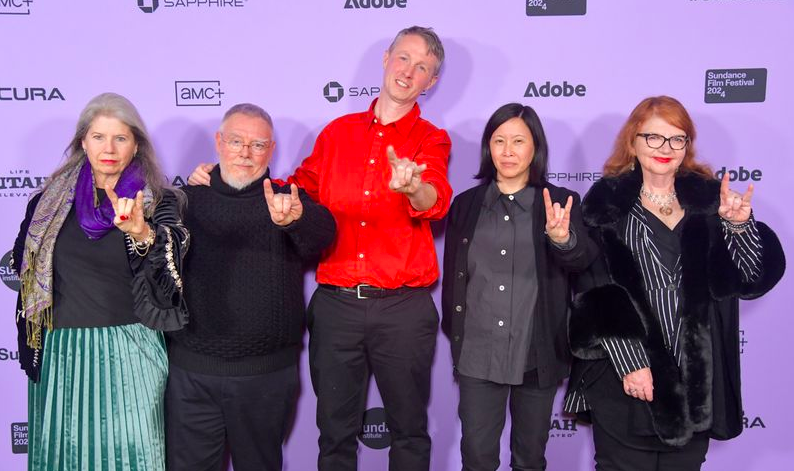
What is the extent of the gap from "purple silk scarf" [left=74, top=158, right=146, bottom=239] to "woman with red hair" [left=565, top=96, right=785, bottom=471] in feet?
5.46

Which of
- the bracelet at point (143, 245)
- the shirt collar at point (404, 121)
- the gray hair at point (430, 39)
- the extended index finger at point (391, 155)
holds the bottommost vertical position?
the bracelet at point (143, 245)

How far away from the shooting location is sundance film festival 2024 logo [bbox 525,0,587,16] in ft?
8.64

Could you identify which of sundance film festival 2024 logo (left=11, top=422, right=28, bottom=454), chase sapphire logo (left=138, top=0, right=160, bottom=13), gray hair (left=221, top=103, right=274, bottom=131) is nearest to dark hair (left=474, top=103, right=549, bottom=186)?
gray hair (left=221, top=103, right=274, bottom=131)

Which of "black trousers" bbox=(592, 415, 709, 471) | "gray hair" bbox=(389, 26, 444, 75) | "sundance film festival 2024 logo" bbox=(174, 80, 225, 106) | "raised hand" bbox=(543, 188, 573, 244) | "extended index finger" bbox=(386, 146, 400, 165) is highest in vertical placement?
"gray hair" bbox=(389, 26, 444, 75)

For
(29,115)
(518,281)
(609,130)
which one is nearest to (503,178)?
(518,281)

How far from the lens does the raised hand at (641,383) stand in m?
2.09

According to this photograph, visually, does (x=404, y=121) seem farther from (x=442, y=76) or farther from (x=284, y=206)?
(x=284, y=206)

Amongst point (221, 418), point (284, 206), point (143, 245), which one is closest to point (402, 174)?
point (284, 206)

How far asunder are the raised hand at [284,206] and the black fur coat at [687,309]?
3.46 feet

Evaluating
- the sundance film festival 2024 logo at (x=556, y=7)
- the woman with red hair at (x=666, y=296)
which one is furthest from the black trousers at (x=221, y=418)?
the sundance film festival 2024 logo at (x=556, y=7)

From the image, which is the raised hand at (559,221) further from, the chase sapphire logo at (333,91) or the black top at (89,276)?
the black top at (89,276)

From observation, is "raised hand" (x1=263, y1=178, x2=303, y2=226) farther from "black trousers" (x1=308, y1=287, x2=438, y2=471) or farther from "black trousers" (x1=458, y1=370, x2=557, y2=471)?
"black trousers" (x1=458, y1=370, x2=557, y2=471)

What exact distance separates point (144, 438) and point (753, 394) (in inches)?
105

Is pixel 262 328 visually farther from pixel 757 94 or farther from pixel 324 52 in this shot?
pixel 757 94
